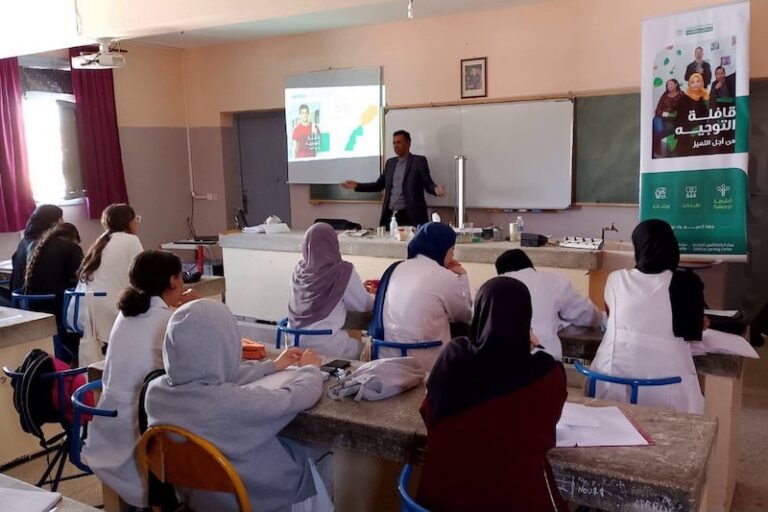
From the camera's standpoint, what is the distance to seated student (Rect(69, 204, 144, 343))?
3842 millimetres

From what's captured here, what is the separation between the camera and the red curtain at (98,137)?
21.1ft

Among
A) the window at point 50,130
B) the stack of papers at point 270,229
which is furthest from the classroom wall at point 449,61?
the window at point 50,130

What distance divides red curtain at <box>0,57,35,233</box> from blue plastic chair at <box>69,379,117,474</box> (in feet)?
13.5

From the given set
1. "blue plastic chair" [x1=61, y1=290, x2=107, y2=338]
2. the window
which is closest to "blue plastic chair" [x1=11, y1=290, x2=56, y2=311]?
"blue plastic chair" [x1=61, y1=290, x2=107, y2=338]

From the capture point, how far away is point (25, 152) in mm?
5891

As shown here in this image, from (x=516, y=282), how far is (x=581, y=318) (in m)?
1.24

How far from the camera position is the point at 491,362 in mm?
1468

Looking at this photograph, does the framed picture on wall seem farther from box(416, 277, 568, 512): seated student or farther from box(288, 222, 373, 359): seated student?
box(416, 277, 568, 512): seated student

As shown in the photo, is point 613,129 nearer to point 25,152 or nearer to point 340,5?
point 340,5

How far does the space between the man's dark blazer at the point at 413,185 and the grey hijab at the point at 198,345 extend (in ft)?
14.0

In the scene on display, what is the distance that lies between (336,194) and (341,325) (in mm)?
3958

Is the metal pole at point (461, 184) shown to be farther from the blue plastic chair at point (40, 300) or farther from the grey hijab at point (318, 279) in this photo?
the blue plastic chair at point (40, 300)

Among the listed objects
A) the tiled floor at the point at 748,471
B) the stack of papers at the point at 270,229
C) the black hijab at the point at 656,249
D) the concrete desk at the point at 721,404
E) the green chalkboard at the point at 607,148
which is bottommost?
the tiled floor at the point at 748,471

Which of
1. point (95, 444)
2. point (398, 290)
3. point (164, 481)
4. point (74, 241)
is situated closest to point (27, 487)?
point (164, 481)
